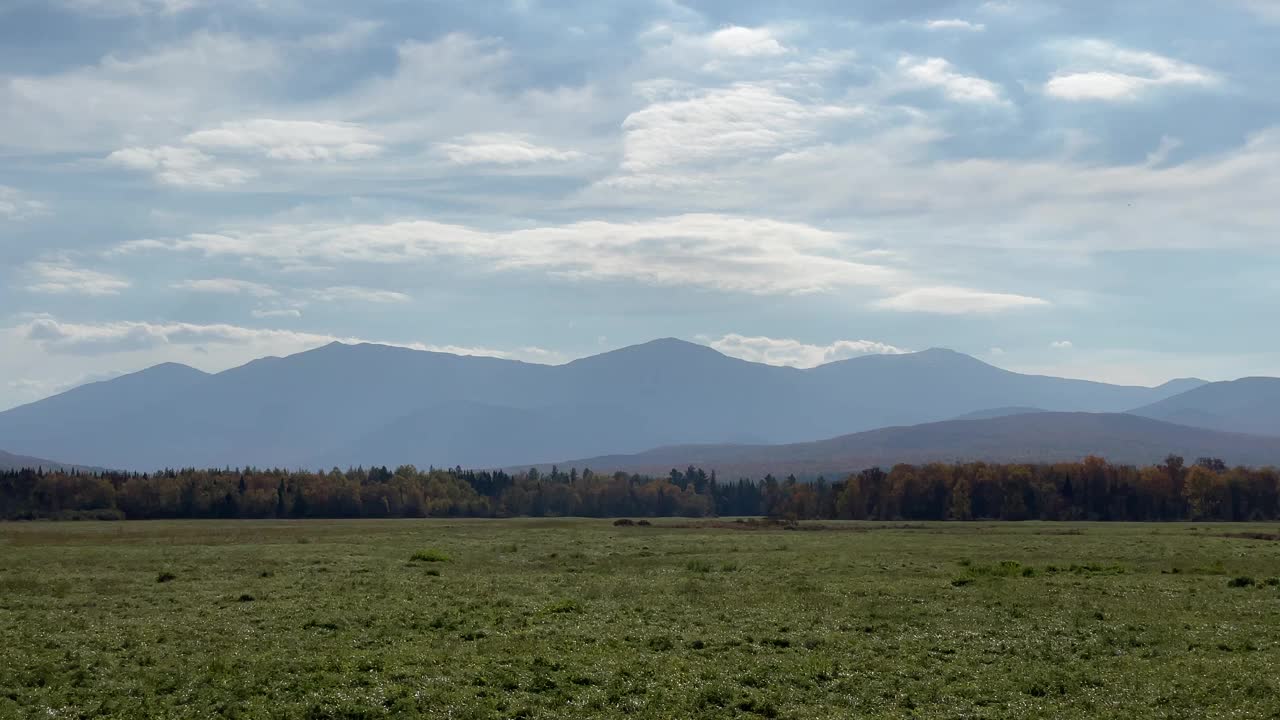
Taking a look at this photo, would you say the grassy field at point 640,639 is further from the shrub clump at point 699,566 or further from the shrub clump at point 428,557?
the shrub clump at point 428,557

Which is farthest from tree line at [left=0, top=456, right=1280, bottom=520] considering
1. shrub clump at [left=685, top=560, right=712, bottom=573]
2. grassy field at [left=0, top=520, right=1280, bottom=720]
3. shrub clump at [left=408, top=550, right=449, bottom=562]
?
shrub clump at [left=408, top=550, right=449, bottom=562]

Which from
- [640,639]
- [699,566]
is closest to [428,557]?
[699,566]

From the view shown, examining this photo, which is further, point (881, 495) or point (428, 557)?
point (881, 495)

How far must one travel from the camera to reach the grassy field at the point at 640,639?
2455 centimetres

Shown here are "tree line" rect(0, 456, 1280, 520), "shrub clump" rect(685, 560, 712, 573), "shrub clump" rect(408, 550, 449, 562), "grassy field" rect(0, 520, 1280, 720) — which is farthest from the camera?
"tree line" rect(0, 456, 1280, 520)

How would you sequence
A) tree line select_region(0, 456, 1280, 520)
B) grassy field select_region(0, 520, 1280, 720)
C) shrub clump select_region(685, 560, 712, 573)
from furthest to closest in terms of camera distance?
tree line select_region(0, 456, 1280, 520)
shrub clump select_region(685, 560, 712, 573)
grassy field select_region(0, 520, 1280, 720)

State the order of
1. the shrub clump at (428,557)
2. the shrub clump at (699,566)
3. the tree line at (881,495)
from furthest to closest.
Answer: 1. the tree line at (881,495)
2. the shrub clump at (428,557)
3. the shrub clump at (699,566)

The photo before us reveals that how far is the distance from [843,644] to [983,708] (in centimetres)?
718

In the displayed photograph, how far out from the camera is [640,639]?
1248 inches

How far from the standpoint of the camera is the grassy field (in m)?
24.5

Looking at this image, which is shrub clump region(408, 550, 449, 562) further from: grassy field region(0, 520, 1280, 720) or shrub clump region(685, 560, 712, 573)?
shrub clump region(685, 560, 712, 573)

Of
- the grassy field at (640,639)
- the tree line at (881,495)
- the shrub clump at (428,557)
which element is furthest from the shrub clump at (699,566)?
the tree line at (881,495)

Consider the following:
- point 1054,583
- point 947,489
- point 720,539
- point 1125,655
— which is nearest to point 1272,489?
point 947,489

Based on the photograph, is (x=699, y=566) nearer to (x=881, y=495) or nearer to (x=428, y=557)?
(x=428, y=557)
